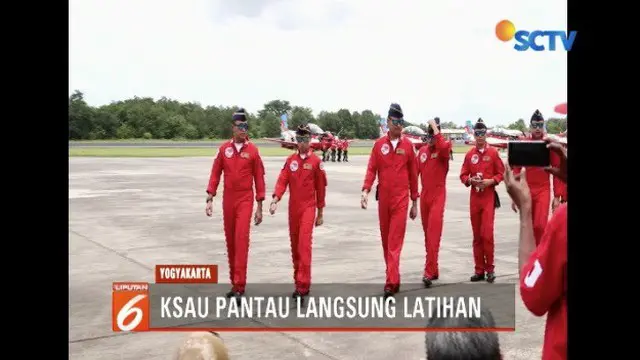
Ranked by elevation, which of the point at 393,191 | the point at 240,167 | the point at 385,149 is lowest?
the point at 393,191

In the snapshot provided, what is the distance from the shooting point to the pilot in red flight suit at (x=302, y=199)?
650cm

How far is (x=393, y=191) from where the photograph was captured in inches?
264

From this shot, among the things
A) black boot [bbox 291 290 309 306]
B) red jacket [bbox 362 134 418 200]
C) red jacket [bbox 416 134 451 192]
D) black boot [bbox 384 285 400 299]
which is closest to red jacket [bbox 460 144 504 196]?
red jacket [bbox 416 134 451 192]

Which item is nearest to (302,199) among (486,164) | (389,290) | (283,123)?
(389,290)

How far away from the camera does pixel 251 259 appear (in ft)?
29.4

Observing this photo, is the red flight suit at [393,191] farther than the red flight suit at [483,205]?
No

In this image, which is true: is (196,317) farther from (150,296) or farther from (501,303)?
(501,303)

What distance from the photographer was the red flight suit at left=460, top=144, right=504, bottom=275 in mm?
7469

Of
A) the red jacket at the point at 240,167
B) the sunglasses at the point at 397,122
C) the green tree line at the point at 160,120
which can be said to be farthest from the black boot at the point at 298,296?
the green tree line at the point at 160,120

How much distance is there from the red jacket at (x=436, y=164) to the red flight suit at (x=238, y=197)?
6.76 ft

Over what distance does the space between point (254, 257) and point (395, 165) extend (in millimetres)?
3221

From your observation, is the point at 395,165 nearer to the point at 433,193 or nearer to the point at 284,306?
the point at 433,193

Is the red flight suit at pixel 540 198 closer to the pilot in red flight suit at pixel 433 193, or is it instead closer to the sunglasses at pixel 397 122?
the pilot in red flight suit at pixel 433 193
